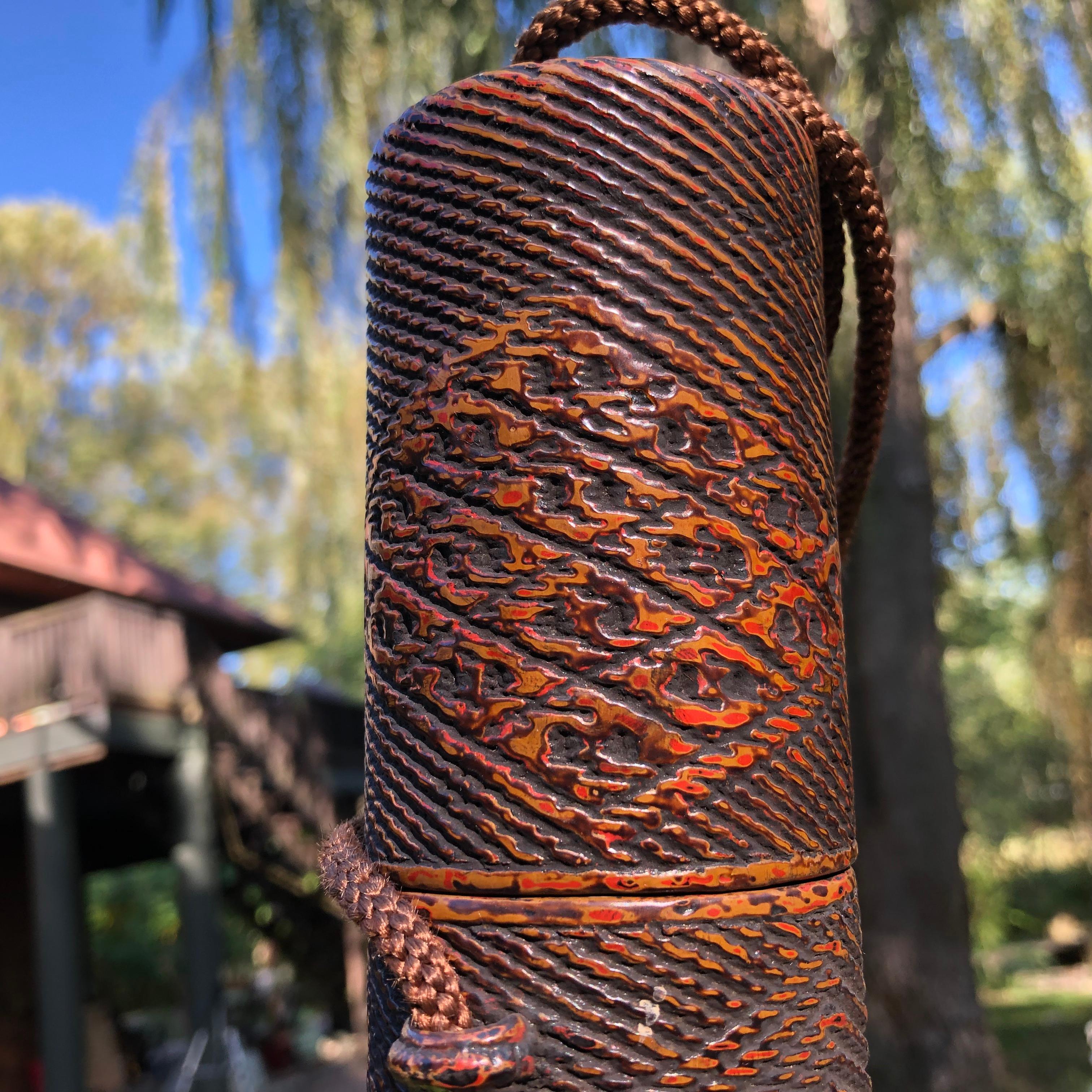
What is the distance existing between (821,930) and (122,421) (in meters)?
23.1

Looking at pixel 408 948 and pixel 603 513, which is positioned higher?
pixel 603 513

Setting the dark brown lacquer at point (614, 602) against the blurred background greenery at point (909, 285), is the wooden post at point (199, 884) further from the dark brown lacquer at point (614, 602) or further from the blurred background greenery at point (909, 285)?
the dark brown lacquer at point (614, 602)

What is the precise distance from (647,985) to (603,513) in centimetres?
29

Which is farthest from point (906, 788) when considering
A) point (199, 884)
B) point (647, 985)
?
point (647, 985)

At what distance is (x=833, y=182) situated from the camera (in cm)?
94

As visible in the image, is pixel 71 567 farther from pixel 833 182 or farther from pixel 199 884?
pixel 833 182

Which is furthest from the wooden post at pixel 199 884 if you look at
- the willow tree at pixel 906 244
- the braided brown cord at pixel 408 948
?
the braided brown cord at pixel 408 948

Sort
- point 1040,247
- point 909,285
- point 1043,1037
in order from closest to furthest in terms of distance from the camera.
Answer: point 909,285 < point 1040,247 < point 1043,1037

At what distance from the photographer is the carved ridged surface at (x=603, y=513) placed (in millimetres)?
679

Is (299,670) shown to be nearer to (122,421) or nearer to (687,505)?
(122,421)

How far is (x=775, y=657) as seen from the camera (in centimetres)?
71

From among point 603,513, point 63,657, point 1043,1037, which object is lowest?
point 1043,1037

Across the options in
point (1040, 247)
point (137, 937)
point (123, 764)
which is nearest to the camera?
point (1040, 247)

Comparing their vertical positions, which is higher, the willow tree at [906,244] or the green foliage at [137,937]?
the willow tree at [906,244]
